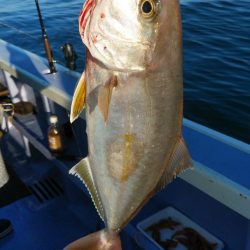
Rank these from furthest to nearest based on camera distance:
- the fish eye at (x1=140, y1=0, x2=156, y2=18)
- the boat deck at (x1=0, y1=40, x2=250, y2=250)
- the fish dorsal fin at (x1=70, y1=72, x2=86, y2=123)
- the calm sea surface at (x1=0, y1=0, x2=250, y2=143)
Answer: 1. the calm sea surface at (x1=0, y1=0, x2=250, y2=143)
2. the boat deck at (x1=0, y1=40, x2=250, y2=250)
3. the fish dorsal fin at (x1=70, y1=72, x2=86, y2=123)
4. the fish eye at (x1=140, y1=0, x2=156, y2=18)

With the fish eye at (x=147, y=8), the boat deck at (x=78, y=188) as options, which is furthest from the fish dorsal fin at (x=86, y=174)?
the fish eye at (x=147, y=8)

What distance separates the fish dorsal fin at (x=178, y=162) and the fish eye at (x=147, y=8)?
0.53 metres

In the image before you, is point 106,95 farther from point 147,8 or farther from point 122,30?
point 147,8

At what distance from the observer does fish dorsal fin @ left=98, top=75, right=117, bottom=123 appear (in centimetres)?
145

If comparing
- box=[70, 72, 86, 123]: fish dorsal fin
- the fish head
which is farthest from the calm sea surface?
the fish head

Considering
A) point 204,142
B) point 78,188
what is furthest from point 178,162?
point 78,188

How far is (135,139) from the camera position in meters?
1.57

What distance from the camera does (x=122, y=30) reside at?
4.57 ft

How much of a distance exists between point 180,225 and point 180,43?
5.96ft

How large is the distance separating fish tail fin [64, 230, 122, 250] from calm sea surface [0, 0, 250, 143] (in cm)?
352

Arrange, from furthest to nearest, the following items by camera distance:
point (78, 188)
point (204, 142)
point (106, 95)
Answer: point (78, 188), point (204, 142), point (106, 95)

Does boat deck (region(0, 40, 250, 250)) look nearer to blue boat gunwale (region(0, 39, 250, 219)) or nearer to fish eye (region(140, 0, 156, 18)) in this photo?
blue boat gunwale (region(0, 39, 250, 219))

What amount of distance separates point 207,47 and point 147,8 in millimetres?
7981

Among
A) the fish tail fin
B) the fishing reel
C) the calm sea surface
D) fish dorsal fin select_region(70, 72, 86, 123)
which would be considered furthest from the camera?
the calm sea surface
